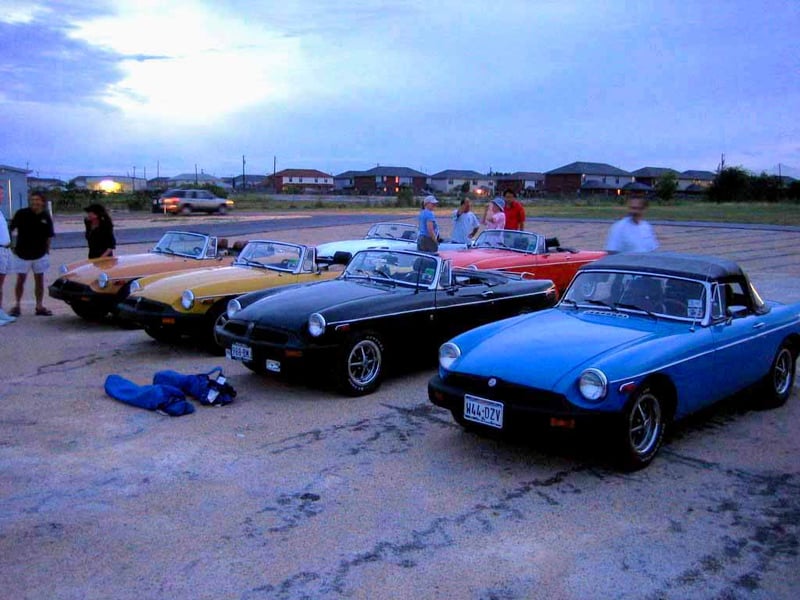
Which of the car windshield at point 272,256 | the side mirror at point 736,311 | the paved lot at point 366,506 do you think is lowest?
the paved lot at point 366,506

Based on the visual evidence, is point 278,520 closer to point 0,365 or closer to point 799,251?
point 0,365

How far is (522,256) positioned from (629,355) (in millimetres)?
6913

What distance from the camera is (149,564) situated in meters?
3.92

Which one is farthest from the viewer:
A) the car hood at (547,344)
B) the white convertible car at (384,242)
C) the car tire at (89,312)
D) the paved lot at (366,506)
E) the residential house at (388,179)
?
the residential house at (388,179)

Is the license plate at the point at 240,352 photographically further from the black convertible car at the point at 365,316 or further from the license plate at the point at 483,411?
the license plate at the point at 483,411

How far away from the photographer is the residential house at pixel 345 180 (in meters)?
137

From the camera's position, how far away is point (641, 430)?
536cm

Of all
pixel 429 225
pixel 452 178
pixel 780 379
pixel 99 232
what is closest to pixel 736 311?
pixel 780 379

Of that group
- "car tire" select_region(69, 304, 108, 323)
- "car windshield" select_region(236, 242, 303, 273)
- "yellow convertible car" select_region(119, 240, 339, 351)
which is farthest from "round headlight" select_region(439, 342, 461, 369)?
"car tire" select_region(69, 304, 108, 323)

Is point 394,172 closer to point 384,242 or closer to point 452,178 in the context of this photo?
point 452,178

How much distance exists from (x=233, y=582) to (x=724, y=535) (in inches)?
105

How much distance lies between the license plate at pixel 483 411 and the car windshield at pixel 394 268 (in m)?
2.72

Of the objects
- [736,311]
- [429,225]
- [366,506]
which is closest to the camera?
[366,506]

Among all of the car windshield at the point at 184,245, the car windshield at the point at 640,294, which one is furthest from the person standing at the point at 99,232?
the car windshield at the point at 640,294
